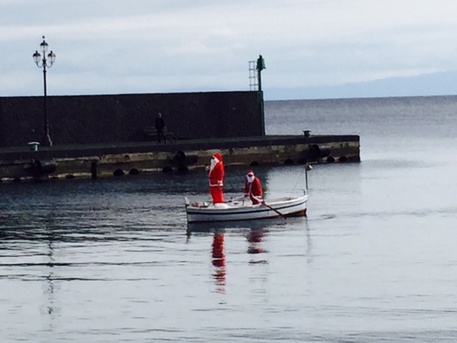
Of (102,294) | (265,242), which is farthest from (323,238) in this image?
(102,294)

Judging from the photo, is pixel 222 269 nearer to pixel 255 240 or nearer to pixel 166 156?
pixel 255 240

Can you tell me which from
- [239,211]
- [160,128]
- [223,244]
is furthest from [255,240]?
[160,128]

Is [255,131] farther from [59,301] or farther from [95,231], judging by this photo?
[59,301]

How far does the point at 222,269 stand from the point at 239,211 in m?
9.60

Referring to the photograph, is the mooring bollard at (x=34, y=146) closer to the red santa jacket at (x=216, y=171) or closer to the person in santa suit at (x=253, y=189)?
the person in santa suit at (x=253, y=189)

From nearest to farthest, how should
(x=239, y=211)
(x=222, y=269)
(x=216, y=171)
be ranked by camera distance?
(x=222, y=269)
(x=216, y=171)
(x=239, y=211)

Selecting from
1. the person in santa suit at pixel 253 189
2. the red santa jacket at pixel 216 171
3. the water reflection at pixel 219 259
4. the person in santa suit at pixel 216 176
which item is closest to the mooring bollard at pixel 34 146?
the person in santa suit at pixel 253 189

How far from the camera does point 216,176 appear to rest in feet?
137

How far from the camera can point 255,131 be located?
253ft

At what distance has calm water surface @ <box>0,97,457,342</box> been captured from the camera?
25391 mm

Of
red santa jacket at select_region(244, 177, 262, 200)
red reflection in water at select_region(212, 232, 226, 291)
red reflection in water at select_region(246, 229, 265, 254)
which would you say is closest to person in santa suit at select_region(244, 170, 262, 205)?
red santa jacket at select_region(244, 177, 262, 200)

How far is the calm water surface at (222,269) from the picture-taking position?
83.3 feet

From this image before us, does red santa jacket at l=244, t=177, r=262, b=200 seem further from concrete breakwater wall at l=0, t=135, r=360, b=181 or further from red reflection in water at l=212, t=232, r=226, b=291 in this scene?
concrete breakwater wall at l=0, t=135, r=360, b=181

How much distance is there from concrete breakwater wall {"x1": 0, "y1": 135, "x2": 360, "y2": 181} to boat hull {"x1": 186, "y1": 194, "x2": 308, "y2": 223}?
19280 millimetres
